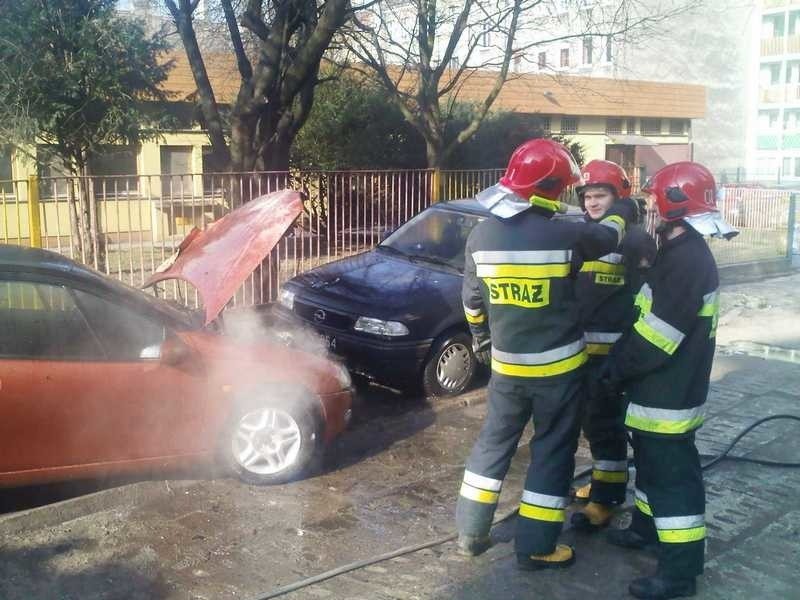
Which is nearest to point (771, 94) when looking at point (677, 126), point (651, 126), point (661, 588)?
point (677, 126)

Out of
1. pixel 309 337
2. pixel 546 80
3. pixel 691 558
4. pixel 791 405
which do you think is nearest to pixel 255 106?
pixel 309 337

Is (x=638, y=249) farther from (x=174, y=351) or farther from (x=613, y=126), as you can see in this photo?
(x=613, y=126)

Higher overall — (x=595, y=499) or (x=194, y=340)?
(x=194, y=340)

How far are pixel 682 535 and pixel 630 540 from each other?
0.57m

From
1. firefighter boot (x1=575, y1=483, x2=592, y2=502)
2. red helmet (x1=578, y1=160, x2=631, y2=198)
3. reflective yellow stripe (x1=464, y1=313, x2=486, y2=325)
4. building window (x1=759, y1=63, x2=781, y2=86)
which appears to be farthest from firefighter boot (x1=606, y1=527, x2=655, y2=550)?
building window (x1=759, y1=63, x2=781, y2=86)

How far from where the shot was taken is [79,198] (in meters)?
8.26

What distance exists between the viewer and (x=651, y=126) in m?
36.2

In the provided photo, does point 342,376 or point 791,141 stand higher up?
point 791,141

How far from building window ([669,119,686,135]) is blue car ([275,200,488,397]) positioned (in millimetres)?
32177

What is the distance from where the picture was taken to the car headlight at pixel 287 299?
7396 mm

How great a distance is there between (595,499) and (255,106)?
696 cm

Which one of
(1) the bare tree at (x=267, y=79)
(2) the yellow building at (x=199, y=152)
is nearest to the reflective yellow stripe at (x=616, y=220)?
(2) the yellow building at (x=199, y=152)

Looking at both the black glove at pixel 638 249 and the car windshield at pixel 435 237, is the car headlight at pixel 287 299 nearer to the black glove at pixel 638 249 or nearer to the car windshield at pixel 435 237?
the car windshield at pixel 435 237

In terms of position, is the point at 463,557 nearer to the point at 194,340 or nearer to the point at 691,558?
the point at 691,558
